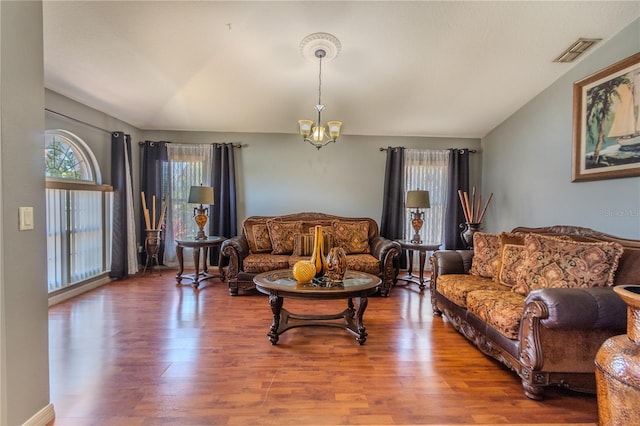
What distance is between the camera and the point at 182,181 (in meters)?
5.43

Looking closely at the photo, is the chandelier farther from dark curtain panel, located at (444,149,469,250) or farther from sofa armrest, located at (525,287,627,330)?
dark curtain panel, located at (444,149,469,250)

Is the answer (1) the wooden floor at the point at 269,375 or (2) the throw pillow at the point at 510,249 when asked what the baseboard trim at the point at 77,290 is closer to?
(1) the wooden floor at the point at 269,375

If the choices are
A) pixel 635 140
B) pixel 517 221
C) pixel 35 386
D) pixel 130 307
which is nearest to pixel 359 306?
pixel 35 386

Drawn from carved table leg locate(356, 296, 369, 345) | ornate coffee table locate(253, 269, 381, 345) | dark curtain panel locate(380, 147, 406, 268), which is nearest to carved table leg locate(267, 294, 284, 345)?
ornate coffee table locate(253, 269, 381, 345)

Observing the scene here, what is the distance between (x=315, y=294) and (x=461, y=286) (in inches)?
54.1

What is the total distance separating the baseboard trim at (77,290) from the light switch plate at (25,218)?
8.82 feet

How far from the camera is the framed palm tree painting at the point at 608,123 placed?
286cm

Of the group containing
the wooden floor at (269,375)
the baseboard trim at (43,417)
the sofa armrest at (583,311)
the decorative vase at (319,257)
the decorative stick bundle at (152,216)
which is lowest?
the wooden floor at (269,375)

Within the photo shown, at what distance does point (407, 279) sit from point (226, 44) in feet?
12.9

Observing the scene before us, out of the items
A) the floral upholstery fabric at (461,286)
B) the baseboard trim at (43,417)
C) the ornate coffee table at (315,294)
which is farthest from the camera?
the floral upholstery fabric at (461,286)

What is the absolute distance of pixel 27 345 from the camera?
1.61 meters

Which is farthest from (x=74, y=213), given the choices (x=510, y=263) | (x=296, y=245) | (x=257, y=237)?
(x=510, y=263)

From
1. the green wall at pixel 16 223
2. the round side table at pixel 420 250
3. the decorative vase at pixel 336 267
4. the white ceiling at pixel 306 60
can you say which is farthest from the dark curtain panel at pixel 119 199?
the round side table at pixel 420 250

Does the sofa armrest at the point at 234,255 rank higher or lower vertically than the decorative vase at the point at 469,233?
lower
